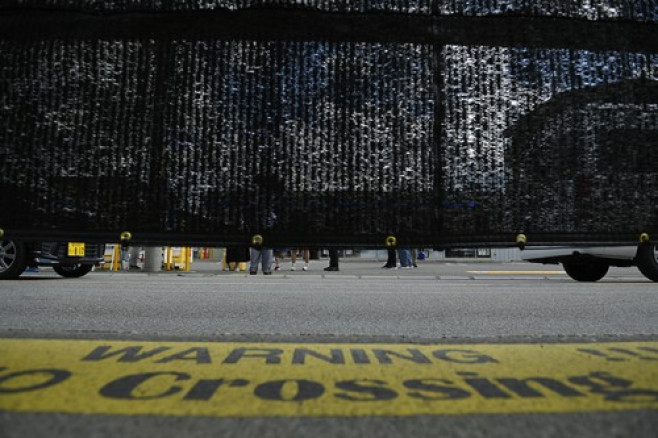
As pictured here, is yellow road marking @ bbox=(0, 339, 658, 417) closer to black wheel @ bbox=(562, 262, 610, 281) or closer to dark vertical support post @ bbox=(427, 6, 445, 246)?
dark vertical support post @ bbox=(427, 6, 445, 246)

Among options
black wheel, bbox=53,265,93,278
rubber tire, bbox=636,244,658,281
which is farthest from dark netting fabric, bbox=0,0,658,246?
black wheel, bbox=53,265,93,278

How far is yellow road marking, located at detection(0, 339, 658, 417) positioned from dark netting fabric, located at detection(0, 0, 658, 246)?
1.48ft

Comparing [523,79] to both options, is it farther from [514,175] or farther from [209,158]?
[209,158]

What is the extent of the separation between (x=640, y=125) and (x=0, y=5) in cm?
172

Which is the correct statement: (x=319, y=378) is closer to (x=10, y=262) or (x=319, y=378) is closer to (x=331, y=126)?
(x=331, y=126)

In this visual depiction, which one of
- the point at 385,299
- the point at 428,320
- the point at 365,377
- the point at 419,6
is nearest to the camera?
the point at 419,6

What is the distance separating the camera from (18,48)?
57.1 inches

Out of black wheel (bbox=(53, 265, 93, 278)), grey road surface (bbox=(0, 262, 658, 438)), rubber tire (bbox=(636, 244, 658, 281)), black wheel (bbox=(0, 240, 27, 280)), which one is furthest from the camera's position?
black wheel (bbox=(53, 265, 93, 278))

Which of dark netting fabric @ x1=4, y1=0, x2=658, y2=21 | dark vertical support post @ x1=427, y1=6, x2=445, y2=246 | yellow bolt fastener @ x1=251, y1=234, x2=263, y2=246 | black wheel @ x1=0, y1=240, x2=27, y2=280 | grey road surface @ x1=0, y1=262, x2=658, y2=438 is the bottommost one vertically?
grey road surface @ x1=0, y1=262, x2=658, y2=438

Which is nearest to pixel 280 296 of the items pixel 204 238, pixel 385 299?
pixel 385 299

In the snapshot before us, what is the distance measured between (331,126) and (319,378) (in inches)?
33.1

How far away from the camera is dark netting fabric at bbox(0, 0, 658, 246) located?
143cm

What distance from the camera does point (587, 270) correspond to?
9.02 meters

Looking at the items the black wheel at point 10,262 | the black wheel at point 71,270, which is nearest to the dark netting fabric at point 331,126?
the black wheel at point 10,262
